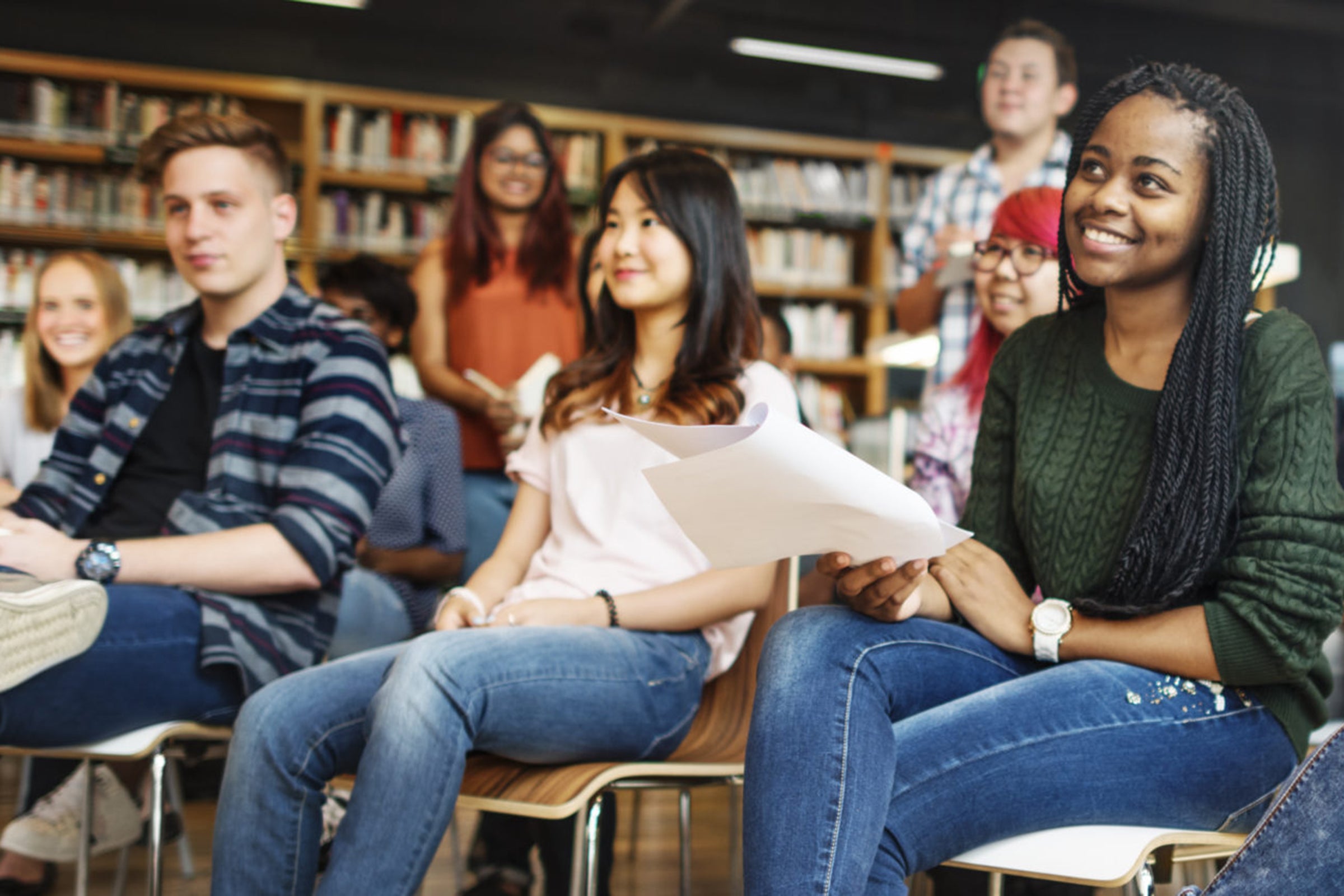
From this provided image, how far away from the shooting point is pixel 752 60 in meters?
7.93

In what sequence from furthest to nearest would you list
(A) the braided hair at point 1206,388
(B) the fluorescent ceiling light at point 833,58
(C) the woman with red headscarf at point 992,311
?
1. (B) the fluorescent ceiling light at point 833,58
2. (C) the woman with red headscarf at point 992,311
3. (A) the braided hair at point 1206,388

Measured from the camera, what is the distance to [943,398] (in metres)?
2.14

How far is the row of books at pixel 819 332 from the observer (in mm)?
6211

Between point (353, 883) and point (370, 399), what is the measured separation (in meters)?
0.81

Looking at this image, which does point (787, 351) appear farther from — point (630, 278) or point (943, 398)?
point (630, 278)

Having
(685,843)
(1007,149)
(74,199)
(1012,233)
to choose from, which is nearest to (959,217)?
(1007,149)

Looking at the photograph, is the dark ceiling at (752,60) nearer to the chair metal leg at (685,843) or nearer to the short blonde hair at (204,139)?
the short blonde hair at (204,139)

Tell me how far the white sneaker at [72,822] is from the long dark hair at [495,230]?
1.30 metres

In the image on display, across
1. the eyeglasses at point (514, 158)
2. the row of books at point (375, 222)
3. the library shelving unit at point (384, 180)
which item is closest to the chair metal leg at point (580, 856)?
the eyeglasses at point (514, 158)

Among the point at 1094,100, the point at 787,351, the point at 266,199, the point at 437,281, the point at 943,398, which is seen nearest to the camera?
the point at 1094,100

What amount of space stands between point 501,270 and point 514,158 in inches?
10.6

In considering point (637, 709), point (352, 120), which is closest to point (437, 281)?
point (637, 709)

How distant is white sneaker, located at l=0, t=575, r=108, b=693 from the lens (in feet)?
4.37

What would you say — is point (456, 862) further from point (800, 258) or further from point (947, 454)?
point (800, 258)
